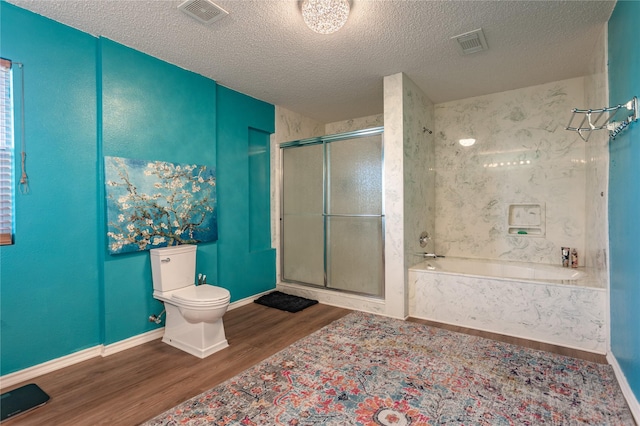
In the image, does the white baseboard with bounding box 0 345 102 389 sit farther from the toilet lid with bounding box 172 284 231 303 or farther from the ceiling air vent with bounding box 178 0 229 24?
the ceiling air vent with bounding box 178 0 229 24

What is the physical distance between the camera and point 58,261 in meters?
2.20

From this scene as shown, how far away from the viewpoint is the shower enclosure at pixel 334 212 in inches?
132

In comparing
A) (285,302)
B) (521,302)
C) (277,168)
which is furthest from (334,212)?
(521,302)

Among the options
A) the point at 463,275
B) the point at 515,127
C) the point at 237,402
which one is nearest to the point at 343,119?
the point at 515,127

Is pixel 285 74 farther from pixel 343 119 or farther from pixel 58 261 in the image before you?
pixel 58 261

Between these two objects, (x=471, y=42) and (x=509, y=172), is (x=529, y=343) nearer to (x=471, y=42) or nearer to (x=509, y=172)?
(x=509, y=172)

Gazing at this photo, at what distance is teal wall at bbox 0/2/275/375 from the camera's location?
2.05 meters

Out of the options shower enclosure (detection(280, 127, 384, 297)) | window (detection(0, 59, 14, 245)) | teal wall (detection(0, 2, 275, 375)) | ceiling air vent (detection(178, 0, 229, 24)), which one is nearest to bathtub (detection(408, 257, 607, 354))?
shower enclosure (detection(280, 127, 384, 297))

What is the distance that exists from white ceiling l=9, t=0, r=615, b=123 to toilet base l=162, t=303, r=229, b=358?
214cm

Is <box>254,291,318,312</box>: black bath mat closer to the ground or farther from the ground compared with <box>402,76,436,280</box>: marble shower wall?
closer to the ground

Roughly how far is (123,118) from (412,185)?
2688 mm

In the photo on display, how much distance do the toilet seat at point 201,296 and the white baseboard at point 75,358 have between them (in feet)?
1.62

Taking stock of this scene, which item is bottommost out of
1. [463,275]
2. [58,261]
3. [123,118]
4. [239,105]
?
[463,275]

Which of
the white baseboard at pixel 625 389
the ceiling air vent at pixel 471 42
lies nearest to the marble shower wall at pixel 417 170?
the ceiling air vent at pixel 471 42
